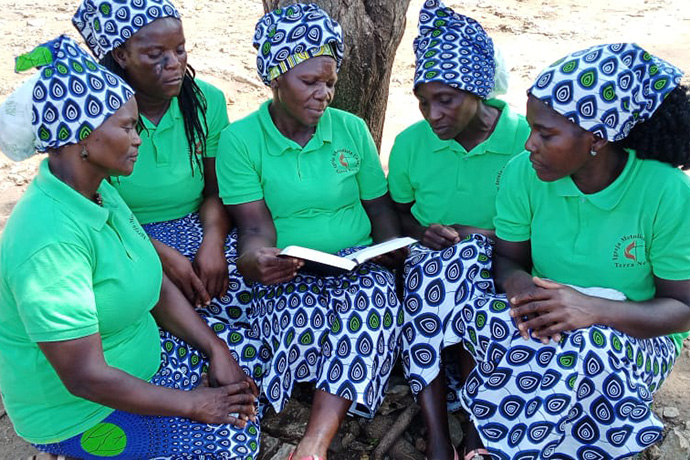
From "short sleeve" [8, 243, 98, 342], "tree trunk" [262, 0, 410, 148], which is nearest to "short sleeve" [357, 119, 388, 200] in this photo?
"tree trunk" [262, 0, 410, 148]

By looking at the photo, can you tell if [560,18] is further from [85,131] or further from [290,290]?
[85,131]

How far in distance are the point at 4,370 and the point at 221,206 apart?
1.32 meters

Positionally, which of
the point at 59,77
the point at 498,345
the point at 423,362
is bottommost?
the point at 423,362

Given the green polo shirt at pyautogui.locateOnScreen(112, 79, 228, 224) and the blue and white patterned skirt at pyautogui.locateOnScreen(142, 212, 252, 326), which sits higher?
the green polo shirt at pyautogui.locateOnScreen(112, 79, 228, 224)

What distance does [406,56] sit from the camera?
352 inches

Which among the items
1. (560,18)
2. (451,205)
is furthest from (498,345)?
(560,18)

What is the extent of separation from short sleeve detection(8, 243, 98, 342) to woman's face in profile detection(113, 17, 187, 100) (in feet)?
3.88

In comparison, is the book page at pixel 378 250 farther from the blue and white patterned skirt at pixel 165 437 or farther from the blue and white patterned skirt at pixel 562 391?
the blue and white patterned skirt at pixel 165 437

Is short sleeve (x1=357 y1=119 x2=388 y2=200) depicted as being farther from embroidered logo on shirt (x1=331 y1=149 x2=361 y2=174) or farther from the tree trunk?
the tree trunk

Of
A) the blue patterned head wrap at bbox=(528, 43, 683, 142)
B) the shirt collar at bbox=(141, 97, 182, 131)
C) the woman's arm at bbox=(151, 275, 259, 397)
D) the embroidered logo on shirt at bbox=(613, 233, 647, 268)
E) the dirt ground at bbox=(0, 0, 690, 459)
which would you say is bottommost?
the dirt ground at bbox=(0, 0, 690, 459)

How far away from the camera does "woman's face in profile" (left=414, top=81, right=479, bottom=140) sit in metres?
3.12

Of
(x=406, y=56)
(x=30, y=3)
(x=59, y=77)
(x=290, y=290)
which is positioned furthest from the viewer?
(x=30, y=3)

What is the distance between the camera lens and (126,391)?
2.41 m

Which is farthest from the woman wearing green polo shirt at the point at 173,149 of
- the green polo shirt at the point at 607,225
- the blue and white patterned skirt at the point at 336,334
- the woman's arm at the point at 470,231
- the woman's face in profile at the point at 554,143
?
the woman's face in profile at the point at 554,143
